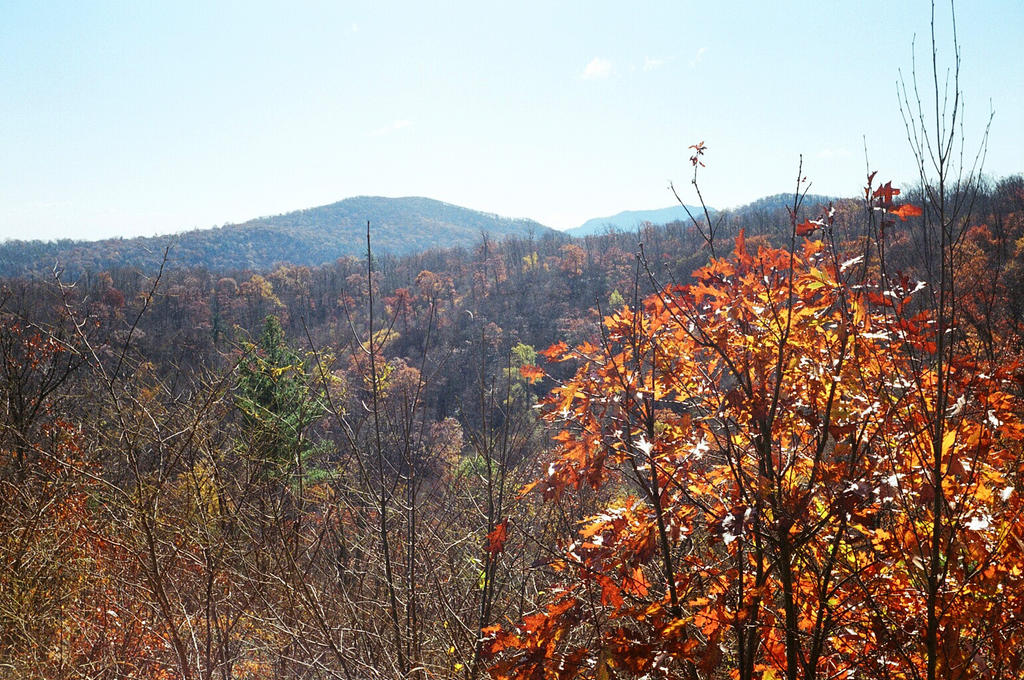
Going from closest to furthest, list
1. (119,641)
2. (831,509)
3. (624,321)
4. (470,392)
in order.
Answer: (831,509)
(624,321)
(119,641)
(470,392)

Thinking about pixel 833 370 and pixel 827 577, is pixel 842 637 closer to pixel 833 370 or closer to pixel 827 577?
pixel 827 577

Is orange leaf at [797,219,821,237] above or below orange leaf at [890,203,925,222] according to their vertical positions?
below

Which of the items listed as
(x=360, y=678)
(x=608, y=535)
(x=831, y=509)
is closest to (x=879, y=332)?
(x=831, y=509)

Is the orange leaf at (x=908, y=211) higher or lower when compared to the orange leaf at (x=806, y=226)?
higher

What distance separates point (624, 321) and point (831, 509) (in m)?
1.37

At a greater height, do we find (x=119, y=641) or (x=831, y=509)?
(x=831, y=509)

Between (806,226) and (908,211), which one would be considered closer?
(908,211)

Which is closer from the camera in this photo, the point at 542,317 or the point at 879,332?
the point at 879,332

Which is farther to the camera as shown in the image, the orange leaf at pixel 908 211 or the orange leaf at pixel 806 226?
the orange leaf at pixel 806 226

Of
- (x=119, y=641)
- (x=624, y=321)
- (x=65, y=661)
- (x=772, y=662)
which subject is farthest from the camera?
(x=119, y=641)

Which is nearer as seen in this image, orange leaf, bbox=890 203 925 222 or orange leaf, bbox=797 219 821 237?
orange leaf, bbox=890 203 925 222

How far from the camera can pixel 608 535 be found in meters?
2.30

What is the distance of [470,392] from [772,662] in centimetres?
5708

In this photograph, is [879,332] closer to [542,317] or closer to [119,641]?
[119,641]
